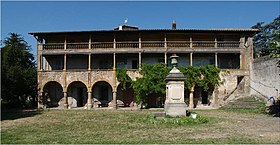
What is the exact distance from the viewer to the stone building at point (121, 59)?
28547 mm

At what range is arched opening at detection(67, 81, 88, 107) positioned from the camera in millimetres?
30141

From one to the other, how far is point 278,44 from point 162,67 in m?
14.3

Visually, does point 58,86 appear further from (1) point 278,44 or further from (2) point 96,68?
(1) point 278,44

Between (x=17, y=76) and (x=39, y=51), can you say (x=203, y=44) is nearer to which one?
(x=39, y=51)

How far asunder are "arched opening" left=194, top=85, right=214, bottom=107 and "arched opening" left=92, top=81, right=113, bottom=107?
29.4 ft

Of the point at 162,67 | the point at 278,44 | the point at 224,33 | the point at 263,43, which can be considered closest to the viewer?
the point at 278,44

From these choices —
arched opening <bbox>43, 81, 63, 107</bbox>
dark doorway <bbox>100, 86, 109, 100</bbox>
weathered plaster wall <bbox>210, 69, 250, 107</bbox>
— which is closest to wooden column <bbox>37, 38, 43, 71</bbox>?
arched opening <bbox>43, 81, 63, 107</bbox>

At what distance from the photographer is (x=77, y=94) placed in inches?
1203

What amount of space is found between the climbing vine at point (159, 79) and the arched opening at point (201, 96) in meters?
1.21

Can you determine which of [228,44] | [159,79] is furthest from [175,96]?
[228,44]

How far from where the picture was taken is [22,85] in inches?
1099

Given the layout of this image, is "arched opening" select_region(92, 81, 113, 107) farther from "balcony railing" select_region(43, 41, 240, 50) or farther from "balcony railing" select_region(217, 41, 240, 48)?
"balcony railing" select_region(217, 41, 240, 48)

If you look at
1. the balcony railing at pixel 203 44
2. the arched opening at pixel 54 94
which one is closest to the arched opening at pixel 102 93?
the arched opening at pixel 54 94

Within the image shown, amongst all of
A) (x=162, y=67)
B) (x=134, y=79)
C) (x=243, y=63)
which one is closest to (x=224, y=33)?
(x=243, y=63)
